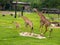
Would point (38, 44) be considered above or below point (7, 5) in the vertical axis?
above

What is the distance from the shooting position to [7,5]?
86.7m

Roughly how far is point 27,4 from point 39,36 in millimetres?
88715

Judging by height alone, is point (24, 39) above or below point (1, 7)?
above

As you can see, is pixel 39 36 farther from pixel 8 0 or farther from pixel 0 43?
pixel 8 0

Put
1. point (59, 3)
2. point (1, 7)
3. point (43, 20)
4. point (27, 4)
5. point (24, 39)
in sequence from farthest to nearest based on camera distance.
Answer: point (27, 4), point (1, 7), point (59, 3), point (43, 20), point (24, 39)

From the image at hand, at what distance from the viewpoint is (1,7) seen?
89.9m

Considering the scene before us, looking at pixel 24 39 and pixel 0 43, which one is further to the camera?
pixel 24 39

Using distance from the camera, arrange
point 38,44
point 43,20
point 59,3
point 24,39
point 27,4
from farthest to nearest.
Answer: point 27,4 → point 59,3 → point 43,20 → point 24,39 → point 38,44

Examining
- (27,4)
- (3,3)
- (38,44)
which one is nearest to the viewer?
(38,44)

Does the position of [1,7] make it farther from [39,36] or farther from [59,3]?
[39,36]

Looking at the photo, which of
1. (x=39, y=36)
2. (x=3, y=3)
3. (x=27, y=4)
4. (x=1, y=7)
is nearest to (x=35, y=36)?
(x=39, y=36)

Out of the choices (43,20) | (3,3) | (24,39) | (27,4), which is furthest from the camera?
(27,4)

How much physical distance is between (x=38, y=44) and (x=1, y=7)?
243 feet

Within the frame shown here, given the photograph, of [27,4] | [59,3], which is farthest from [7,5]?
[59,3]
